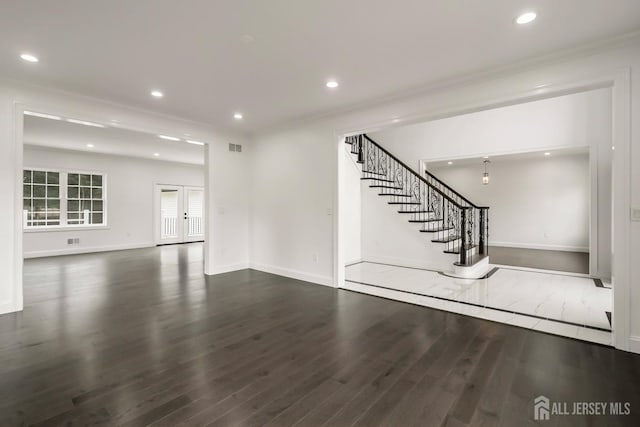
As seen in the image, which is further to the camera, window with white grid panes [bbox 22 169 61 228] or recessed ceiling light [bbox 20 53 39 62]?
window with white grid panes [bbox 22 169 61 228]

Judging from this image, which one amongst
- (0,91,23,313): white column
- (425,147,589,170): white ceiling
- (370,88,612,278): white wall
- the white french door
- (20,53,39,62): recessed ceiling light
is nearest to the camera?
(20,53,39,62): recessed ceiling light

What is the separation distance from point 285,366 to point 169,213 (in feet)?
32.5

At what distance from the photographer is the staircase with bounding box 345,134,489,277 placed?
242 inches

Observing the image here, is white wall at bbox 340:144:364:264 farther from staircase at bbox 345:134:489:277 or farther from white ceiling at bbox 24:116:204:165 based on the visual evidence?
white ceiling at bbox 24:116:204:165

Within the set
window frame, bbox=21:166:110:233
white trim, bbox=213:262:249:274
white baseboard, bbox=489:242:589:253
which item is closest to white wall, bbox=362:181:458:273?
white trim, bbox=213:262:249:274

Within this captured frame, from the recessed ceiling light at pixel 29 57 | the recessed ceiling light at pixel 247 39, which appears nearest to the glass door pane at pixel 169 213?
the recessed ceiling light at pixel 29 57

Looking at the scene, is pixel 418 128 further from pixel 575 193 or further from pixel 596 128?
pixel 575 193

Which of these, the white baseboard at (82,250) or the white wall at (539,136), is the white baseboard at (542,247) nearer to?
the white wall at (539,136)

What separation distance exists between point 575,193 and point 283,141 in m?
8.30

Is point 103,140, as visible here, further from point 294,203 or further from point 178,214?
point 294,203

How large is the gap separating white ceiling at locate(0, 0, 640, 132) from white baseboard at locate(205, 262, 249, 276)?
10.9 feet

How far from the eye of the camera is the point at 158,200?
10.3 m

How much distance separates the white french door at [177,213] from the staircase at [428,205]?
22.5 feet

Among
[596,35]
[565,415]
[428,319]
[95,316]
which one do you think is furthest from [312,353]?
[596,35]
